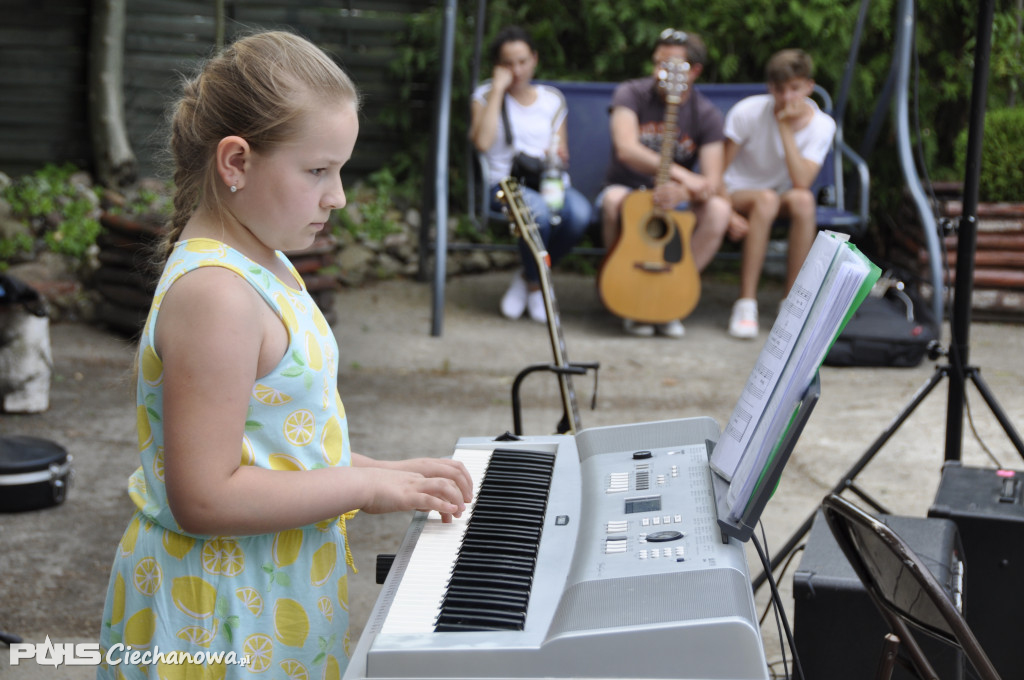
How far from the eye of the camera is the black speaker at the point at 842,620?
226cm

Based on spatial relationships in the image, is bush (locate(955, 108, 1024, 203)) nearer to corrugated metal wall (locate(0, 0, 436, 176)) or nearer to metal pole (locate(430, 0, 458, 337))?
metal pole (locate(430, 0, 458, 337))

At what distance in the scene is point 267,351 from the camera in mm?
1493

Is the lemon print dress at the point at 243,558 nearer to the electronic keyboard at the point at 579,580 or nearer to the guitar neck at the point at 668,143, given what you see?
the electronic keyboard at the point at 579,580

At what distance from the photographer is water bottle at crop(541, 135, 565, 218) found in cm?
643

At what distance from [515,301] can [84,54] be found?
3.28m

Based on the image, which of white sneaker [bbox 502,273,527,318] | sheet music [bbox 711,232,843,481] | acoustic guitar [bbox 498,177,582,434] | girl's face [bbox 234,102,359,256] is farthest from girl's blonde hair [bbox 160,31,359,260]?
white sneaker [bbox 502,273,527,318]

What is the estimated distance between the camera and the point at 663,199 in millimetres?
6141

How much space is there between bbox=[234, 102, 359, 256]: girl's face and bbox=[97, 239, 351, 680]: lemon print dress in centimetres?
7

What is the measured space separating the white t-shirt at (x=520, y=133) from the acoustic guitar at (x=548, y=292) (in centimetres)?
361

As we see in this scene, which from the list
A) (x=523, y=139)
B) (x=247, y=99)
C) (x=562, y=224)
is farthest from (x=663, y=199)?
(x=247, y=99)

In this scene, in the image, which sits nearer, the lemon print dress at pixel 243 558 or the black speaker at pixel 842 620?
the lemon print dress at pixel 243 558

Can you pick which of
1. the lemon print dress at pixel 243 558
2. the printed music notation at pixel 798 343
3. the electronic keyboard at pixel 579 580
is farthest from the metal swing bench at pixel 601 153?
the printed music notation at pixel 798 343

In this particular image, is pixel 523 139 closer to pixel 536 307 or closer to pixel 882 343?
pixel 536 307

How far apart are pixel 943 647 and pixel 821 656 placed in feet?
0.80
